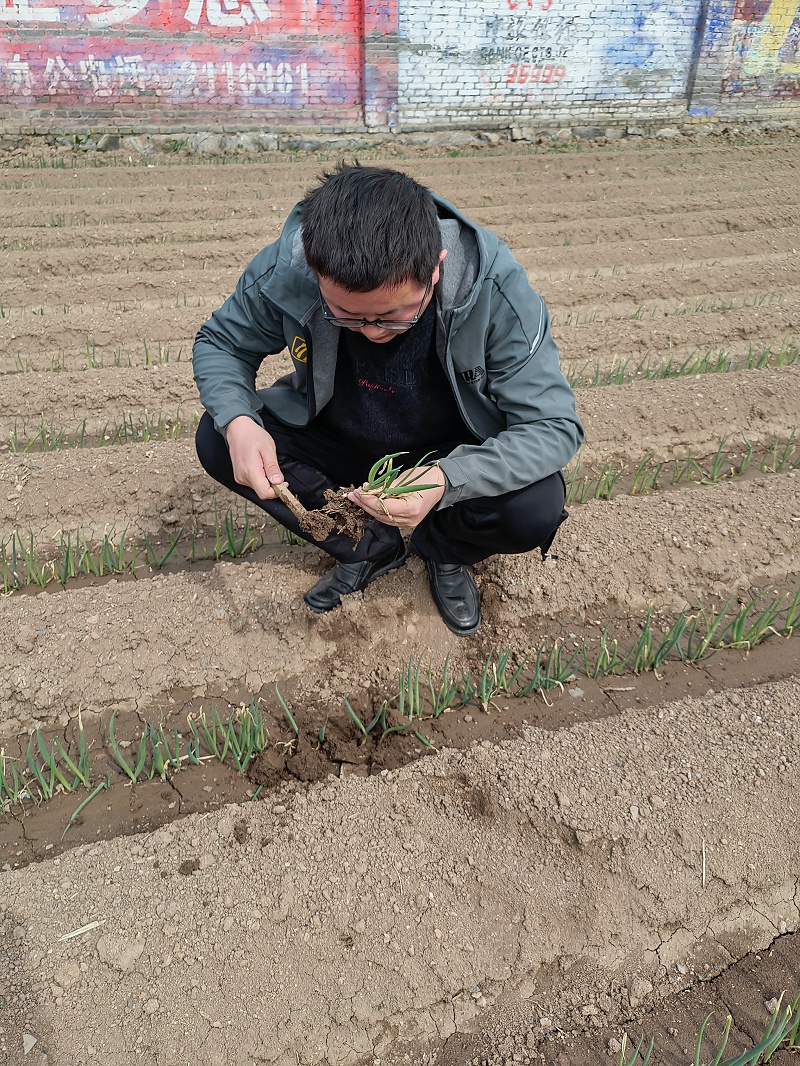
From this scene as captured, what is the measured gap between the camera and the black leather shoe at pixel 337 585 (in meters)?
2.49

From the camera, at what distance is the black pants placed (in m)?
2.13

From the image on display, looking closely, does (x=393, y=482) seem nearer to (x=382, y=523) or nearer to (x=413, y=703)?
(x=382, y=523)

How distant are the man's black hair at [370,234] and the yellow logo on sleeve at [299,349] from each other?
406 millimetres

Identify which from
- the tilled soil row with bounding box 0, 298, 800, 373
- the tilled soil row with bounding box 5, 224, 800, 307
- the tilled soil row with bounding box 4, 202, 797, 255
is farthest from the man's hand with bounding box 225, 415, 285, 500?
the tilled soil row with bounding box 4, 202, 797, 255

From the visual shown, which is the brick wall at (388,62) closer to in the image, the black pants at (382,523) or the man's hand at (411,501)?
the black pants at (382,523)

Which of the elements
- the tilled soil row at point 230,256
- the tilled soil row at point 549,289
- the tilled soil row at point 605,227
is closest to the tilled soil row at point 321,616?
the tilled soil row at point 549,289

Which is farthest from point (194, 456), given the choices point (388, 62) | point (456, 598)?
point (388, 62)

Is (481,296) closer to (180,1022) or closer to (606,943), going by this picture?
(606,943)

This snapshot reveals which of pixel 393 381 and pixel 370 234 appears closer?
pixel 370 234

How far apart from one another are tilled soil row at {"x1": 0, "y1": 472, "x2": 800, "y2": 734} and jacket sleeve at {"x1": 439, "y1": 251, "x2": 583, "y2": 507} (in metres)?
0.66

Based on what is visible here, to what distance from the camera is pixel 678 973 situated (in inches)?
70.5

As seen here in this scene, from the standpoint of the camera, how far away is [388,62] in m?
9.59

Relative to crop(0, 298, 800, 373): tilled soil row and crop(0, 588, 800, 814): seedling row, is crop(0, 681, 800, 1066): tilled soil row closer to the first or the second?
crop(0, 588, 800, 814): seedling row

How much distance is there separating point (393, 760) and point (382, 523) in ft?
2.20
